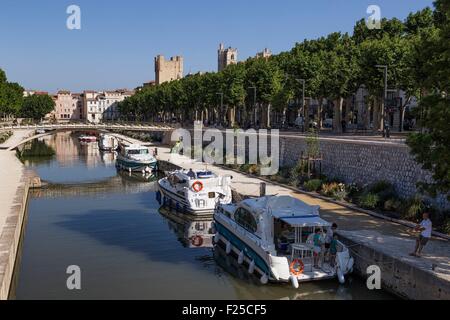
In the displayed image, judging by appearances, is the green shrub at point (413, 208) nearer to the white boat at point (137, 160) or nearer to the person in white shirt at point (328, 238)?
the person in white shirt at point (328, 238)

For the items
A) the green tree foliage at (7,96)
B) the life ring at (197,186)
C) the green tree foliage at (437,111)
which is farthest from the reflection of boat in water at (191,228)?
the green tree foliage at (7,96)

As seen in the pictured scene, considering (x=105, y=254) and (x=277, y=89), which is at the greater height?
(x=277, y=89)

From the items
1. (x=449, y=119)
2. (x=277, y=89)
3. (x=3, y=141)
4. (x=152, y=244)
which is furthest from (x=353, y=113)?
(x=449, y=119)

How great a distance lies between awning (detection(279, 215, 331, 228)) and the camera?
61.0 feet

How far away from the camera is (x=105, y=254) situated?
909 inches

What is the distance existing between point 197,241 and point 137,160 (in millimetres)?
29202

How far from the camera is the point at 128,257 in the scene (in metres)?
22.5

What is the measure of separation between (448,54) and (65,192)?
32778 millimetres

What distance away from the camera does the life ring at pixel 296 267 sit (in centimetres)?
1792

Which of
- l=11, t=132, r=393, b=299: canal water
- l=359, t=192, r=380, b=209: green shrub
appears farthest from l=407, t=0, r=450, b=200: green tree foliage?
l=359, t=192, r=380, b=209: green shrub

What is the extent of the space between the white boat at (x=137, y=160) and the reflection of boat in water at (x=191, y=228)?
2056cm

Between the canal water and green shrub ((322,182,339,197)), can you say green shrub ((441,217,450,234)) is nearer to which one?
the canal water

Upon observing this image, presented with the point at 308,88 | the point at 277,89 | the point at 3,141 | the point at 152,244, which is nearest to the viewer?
the point at 152,244
